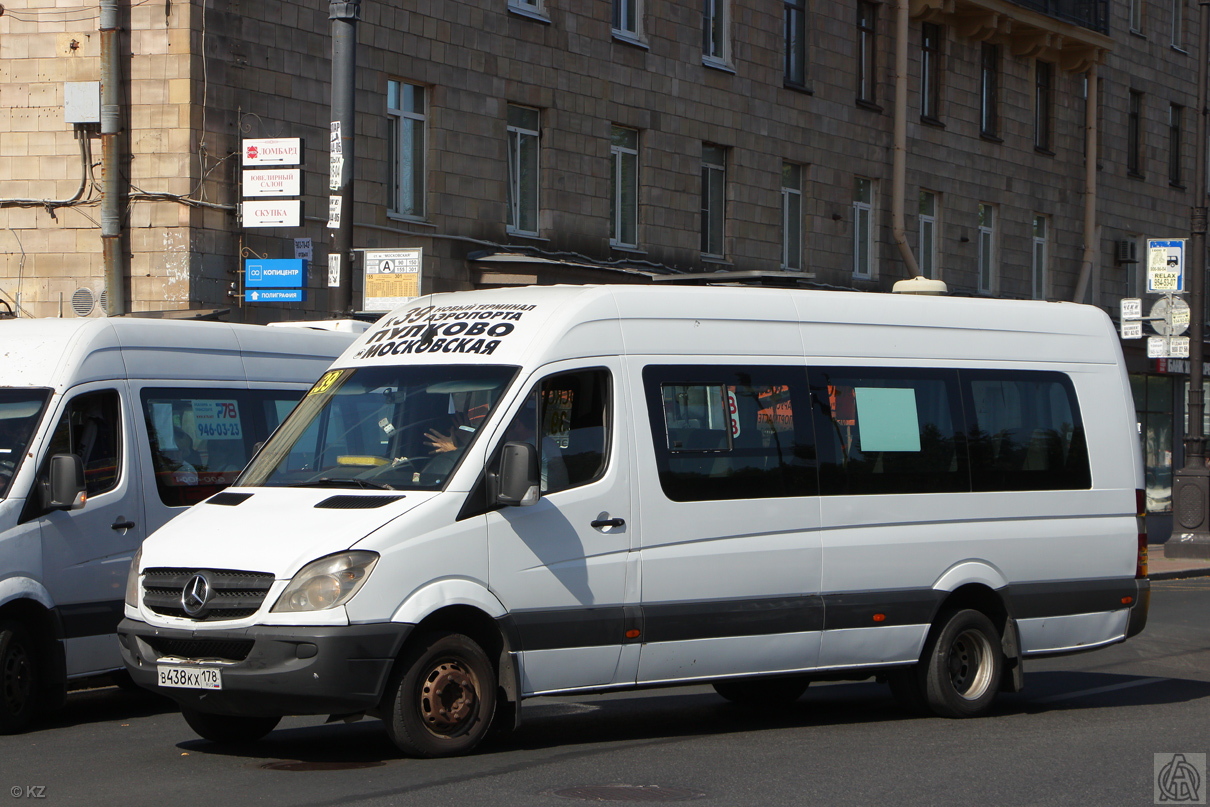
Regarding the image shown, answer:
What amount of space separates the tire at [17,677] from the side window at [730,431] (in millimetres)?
3616

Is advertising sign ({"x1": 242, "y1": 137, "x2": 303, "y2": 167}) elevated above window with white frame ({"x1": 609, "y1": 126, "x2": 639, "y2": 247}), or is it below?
below

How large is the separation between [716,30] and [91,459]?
17.5m

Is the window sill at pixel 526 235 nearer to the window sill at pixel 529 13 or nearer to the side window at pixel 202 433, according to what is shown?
the window sill at pixel 529 13

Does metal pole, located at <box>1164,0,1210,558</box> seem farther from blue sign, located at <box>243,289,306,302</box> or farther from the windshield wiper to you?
the windshield wiper

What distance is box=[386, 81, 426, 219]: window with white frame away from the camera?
65.8 feet

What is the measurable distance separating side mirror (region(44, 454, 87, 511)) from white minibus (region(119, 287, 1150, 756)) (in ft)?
3.47

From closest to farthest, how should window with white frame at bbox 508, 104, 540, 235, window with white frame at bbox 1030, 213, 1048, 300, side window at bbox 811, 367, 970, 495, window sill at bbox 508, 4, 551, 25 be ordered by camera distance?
side window at bbox 811, 367, 970, 495, window sill at bbox 508, 4, 551, 25, window with white frame at bbox 508, 104, 540, 235, window with white frame at bbox 1030, 213, 1048, 300

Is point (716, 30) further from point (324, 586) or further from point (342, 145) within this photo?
point (324, 586)

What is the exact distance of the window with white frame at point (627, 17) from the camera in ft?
77.2

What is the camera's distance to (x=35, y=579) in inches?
359

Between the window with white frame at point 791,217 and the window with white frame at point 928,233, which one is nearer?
the window with white frame at point 791,217

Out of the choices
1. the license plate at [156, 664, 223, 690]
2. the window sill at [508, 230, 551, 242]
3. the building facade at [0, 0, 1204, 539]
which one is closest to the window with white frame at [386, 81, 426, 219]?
the building facade at [0, 0, 1204, 539]

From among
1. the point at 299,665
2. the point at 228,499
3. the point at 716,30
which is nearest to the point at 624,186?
the point at 716,30

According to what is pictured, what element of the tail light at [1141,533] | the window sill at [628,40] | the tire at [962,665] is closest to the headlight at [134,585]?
the tire at [962,665]
